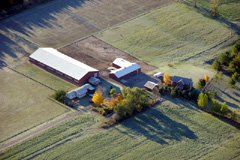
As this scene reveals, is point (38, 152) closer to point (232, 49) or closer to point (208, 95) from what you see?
point (208, 95)

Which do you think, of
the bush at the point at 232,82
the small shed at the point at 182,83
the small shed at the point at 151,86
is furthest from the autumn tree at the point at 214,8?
the small shed at the point at 151,86

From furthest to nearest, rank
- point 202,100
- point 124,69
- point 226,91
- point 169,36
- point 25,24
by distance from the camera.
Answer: point 25,24 → point 169,36 → point 124,69 → point 226,91 → point 202,100

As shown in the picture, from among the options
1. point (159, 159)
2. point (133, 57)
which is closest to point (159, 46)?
point (133, 57)

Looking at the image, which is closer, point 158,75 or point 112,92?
point 112,92

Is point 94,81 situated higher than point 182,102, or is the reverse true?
point 94,81

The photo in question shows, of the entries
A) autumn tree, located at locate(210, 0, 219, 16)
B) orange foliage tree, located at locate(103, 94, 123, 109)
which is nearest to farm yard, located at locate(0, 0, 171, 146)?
orange foliage tree, located at locate(103, 94, 123, 109)

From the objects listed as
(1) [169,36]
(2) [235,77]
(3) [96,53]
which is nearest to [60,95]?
(3) [96,53]

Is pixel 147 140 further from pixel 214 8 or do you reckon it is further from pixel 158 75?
pixel 214 8
